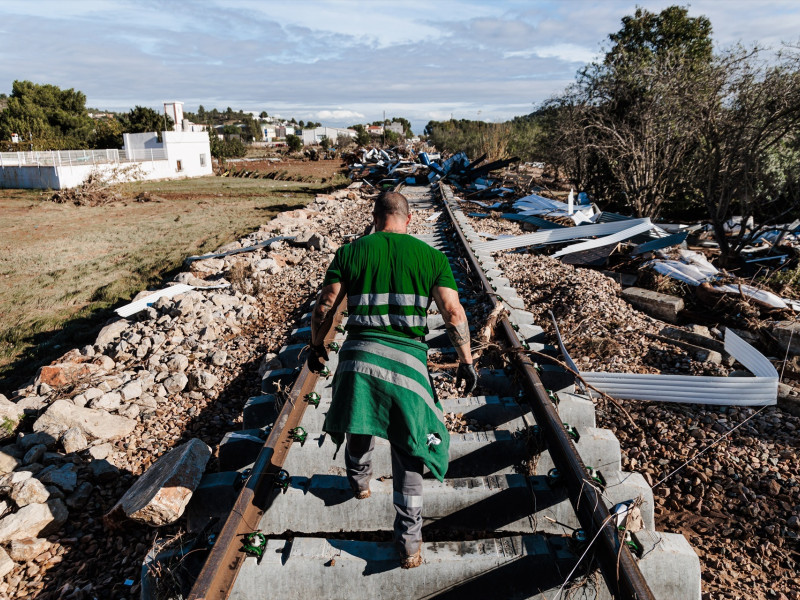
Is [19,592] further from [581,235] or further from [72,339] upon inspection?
[581,235]

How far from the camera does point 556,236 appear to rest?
30.0 ft

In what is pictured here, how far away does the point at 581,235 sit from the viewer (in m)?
9.03

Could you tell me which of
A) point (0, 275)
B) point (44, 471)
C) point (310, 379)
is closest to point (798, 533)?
point (310, 379)

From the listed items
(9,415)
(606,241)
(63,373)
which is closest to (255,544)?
(9,415)

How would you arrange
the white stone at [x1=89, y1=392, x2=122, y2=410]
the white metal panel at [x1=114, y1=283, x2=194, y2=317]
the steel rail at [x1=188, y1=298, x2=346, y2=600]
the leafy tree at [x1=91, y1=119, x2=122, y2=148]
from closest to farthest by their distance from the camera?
the steel rail at [x1=188, y1=298, x2=346, y2=600]
the white stone at [x1=89, y1=392, x2=122, y2=410]
the white metal panel at [x1=114, y1=283, x2=194, y2=317]
the leafy tree at [x1=91, y1=119, x2=122, y2=148]

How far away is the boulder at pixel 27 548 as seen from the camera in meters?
2.90

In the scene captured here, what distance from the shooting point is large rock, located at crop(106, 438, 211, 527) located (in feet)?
9.21

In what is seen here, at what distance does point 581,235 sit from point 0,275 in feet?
36.5

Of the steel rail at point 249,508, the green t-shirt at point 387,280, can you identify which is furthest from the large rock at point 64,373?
the green t-shirt at point 387,280

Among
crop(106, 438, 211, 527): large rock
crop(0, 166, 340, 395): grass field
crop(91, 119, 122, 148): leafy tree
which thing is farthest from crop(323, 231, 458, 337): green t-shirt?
crop(91, 119, 122, 148): leafy tree

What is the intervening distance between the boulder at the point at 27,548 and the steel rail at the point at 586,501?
2861 mm

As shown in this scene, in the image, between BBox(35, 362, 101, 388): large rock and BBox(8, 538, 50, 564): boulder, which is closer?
BBox(8, 538, 50, 564): boulder

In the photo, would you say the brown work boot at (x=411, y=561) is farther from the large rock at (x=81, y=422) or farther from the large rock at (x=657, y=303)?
the large rock at (x=657, y=303)

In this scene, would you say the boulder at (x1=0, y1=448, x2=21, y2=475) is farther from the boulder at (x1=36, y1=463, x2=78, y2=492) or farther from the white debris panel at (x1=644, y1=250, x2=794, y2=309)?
the white debris panel at (x1=644, y1=250, x2=794, y2=309)
